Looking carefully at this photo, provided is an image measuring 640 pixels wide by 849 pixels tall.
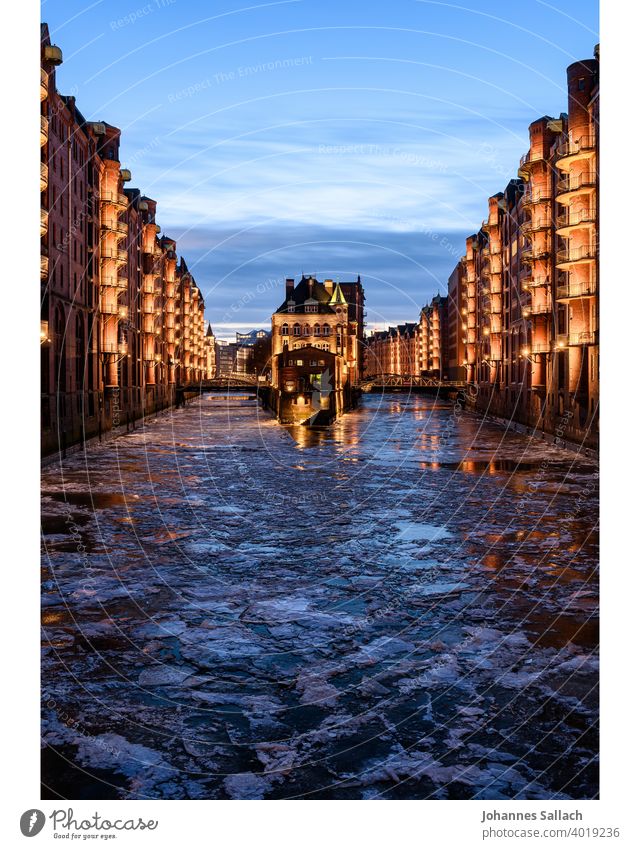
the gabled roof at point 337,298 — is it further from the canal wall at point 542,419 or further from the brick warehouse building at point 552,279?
the canal wall at point 542,419

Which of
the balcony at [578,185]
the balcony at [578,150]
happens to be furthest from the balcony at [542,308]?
the balcony at [578,150]

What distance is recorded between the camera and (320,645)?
464 inches

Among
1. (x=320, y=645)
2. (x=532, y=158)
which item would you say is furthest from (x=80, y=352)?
(x=320, y=645)

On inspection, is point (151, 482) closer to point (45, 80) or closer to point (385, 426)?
point (45, 80)

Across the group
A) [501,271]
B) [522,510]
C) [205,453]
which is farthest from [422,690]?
[501,271]

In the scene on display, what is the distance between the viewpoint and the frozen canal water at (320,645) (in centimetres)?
817

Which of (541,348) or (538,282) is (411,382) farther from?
(541,348)

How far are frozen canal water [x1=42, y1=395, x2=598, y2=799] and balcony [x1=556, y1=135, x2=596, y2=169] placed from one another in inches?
897

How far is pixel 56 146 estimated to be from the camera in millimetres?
43438

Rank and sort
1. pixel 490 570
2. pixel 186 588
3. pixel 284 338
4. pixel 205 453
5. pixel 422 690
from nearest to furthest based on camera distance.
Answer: pixel 422 690 → pixel 186 588 → pixel 490 570 → pixel 205 453 → pixel 284 338

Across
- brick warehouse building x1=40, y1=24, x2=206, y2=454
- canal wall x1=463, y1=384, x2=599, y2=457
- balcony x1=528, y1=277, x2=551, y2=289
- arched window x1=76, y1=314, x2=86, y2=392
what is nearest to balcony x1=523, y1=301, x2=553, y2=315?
balcony x1=528, y1=277, x2=551, y2=289

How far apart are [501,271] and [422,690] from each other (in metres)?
69.7

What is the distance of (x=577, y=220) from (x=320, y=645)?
37695 mm

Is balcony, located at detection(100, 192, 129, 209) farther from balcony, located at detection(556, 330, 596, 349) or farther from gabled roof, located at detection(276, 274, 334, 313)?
gabled roof, located at detection(276, 274, 334, 313)
